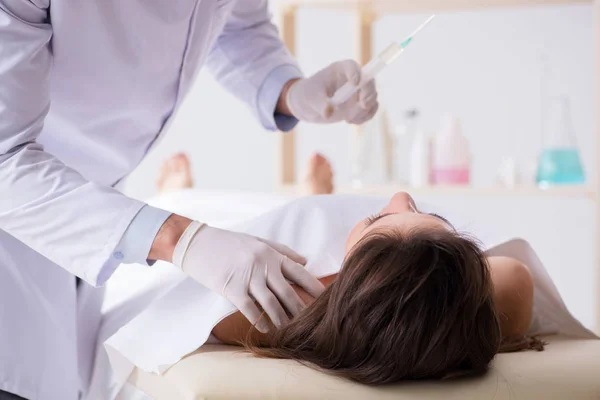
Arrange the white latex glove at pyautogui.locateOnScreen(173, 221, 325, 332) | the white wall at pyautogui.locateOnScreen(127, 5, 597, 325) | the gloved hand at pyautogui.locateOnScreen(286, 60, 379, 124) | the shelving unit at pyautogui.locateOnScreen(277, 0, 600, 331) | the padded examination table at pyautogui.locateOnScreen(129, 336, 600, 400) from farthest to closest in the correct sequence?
the white wall at pyautogui.locateOnScreen(127, 5, 597, 325), the shelving unit at pyautogui.locateOnScreen(277, 0, 600, 331), the gloved hand at pyautogui.locateOnScreen(286, 60, 379, 124), the white latex glove at pyautogui.locateOnScreen(173, 221, 325, 332), the padded examination table at pyautogui.locateOnScreen(129, 336, 600, 400)

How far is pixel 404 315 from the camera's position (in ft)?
3.02

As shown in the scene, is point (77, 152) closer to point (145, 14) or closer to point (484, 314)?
point (145, 14)

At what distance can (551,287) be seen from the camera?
4.56ft

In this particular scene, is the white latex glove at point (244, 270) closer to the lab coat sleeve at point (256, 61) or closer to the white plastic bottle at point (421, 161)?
the lab coat sleeve at point (256, 61)

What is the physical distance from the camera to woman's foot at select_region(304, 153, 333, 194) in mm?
2318

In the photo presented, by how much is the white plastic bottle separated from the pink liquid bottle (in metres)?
0.03

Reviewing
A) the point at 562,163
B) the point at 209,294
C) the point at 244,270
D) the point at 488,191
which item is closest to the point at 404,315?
the point at 244,270

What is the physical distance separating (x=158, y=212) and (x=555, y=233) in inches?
90.4

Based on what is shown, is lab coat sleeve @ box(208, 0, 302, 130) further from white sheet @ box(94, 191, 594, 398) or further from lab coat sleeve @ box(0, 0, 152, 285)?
lab coat sleeve @ box(0, 0, 152, 285)

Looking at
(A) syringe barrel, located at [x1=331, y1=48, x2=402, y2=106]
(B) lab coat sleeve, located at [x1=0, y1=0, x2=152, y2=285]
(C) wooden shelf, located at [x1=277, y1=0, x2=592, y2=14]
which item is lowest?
(B) lab coat sleeve, located at [x1=0, y1=0, x2=152, y2=285]

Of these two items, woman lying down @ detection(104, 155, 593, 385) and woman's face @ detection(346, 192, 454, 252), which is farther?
woman's face @ detection(346, 192, 454, 252)

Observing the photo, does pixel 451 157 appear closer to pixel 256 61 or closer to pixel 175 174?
pixel 175 174

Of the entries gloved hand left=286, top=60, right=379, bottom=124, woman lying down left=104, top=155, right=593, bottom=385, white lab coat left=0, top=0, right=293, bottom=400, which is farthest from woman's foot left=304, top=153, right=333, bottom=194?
woman lying down left=104, top=155, right=593, bottom=385

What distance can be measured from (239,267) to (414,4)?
80.0 inches
